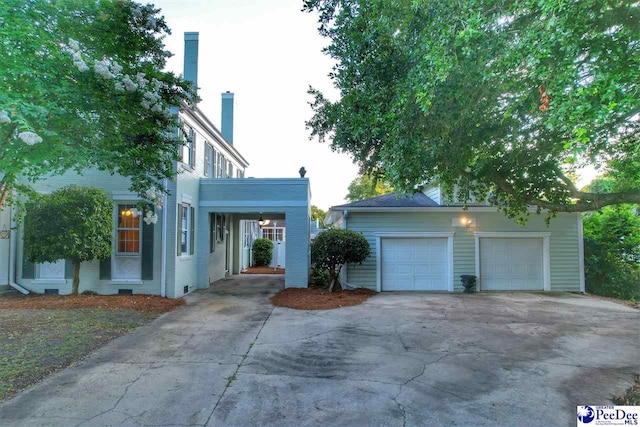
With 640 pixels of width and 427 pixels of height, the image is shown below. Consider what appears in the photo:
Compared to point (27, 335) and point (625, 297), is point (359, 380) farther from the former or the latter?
point (625, 297)

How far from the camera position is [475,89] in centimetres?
527

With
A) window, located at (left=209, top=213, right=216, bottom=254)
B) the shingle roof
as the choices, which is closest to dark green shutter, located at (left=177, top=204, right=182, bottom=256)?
window, located at (left=209, top=213, right=216, bottom=254)

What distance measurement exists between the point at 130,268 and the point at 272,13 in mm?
8224

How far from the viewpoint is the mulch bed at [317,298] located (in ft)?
31.8

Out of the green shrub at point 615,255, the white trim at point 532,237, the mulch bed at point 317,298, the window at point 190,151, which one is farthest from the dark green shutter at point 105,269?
the green shrub at point 615,255

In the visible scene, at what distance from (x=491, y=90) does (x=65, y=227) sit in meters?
10.4

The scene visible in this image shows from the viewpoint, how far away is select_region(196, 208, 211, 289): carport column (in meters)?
12.4

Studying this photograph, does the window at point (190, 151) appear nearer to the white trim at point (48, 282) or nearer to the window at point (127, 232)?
the window at point (127, 232)

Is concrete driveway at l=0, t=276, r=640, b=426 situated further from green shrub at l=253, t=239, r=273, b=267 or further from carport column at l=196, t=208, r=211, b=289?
green shrub at l=253, t=239, r=273, b=267

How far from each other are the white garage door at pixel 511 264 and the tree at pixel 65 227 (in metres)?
12.5

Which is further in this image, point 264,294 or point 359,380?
point 264,294

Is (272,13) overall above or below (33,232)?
above

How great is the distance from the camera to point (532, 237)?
13.0 m

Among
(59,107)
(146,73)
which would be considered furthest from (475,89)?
(59,107)
